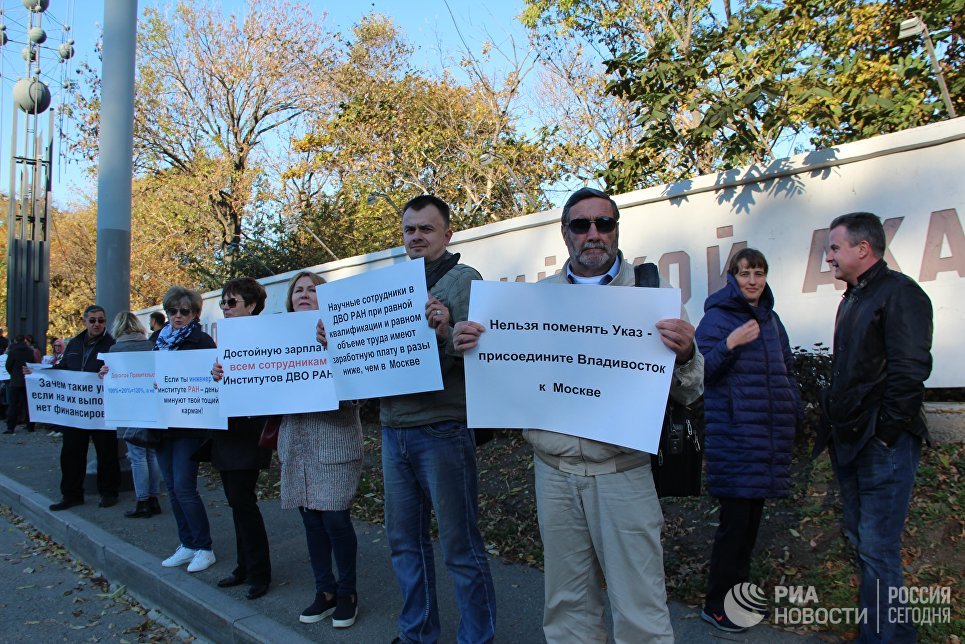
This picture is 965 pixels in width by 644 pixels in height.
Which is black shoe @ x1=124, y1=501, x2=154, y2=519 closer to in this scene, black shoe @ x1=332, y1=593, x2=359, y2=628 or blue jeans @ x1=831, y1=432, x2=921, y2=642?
black shoe @ x1=332, y1=593, x2=359, y2=628

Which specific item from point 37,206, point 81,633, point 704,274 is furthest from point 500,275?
point 37,206

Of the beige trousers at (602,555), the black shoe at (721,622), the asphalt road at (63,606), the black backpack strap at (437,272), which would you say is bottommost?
the asphalt road at (63,606)

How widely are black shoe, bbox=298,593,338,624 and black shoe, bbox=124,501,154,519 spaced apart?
3415 mm

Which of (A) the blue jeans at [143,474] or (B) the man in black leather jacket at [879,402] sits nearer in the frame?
(B) the man in black leather jacket at [879,402]

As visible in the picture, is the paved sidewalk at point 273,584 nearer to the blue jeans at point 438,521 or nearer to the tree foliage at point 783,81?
the blue jeans at point 438,521

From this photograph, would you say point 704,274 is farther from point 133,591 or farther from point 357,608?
point 133,591

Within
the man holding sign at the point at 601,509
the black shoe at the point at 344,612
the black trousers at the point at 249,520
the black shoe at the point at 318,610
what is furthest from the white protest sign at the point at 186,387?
the man holding sign at the point at 601,509

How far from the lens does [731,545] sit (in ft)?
11.7

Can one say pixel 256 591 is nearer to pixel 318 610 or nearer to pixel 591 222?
pixel 318 610

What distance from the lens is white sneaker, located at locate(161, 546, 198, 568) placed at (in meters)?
5.18

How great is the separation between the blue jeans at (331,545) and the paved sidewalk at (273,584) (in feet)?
0.74

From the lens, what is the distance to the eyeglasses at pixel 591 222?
2596 millimetres

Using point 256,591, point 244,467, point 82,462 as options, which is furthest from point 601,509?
point 82,462

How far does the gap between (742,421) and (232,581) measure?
3.34 m
